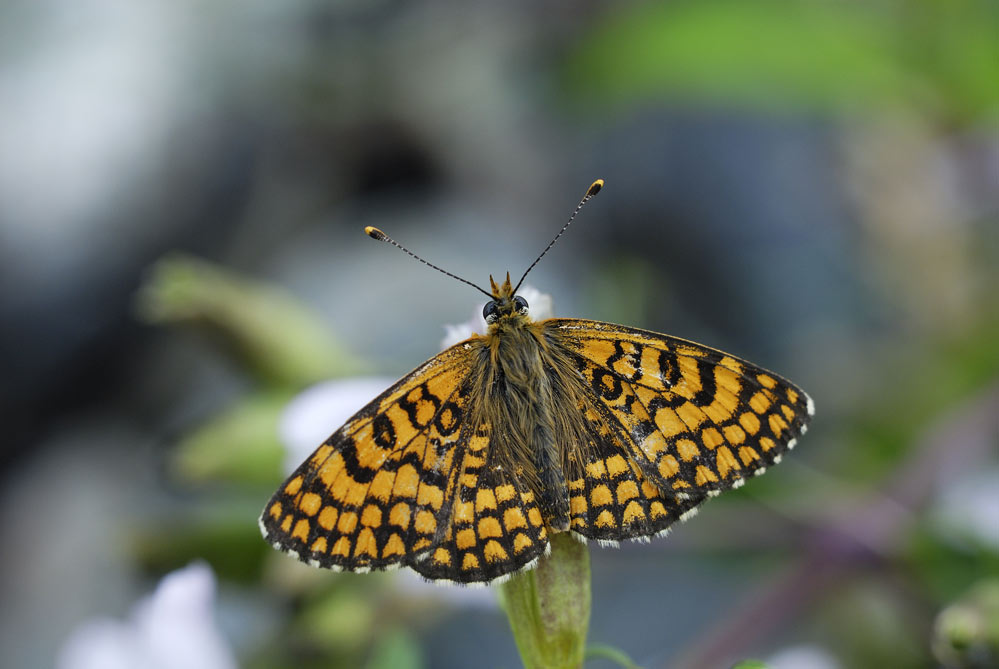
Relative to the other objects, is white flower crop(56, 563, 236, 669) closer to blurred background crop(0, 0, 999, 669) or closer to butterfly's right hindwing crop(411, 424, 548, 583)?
blurred background crop(0, 0, 999, 669)

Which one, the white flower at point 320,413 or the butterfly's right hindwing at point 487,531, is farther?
the white flower at point 320,413

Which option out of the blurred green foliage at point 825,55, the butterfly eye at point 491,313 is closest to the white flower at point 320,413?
the butterfly eye at point 491,313

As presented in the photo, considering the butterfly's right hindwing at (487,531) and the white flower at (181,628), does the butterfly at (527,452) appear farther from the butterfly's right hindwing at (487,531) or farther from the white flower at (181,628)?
the white flower at (181,628)

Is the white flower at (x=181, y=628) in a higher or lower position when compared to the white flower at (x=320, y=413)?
lower

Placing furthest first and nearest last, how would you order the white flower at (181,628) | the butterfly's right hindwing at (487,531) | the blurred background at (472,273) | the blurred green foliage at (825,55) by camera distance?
the blurred green foliage at (825,55)
the blurred background at (472,273)
the white flower at (181,628)
the butterfly's right hindwing at (487,531)

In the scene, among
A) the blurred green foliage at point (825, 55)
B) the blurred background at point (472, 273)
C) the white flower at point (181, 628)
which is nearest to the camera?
the white flower at point (181, 628)

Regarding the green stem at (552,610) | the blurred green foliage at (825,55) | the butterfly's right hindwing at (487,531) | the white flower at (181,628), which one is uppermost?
the blurred green foliage at (825,55)

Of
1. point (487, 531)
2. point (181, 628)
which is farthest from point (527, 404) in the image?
point (181, 628)
